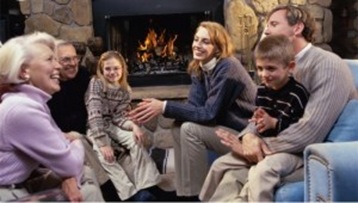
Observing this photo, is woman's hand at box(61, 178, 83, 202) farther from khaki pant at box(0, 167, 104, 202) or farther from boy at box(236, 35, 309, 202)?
boy at box(236, 35, 309, 202)

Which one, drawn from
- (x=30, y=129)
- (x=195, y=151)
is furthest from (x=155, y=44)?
(x=30, y=129)

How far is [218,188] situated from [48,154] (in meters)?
0.79

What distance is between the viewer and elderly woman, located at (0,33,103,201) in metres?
1.80

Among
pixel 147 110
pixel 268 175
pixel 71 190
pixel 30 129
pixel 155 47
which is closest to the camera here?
pixel 30 129

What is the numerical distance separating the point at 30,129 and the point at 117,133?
1430mm

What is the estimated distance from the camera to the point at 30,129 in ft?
5.91

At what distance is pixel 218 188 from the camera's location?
2.33 m

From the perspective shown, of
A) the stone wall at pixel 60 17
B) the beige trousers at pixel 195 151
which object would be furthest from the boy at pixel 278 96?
the stone wall at pixel 60 17

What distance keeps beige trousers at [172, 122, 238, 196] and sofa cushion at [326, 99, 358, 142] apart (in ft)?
2.20

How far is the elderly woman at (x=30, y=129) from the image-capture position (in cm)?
180

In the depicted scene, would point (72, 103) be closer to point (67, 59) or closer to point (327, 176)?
point (67, 59)

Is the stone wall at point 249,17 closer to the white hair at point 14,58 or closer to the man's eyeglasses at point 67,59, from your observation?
the man's eyeglasses at point 67,59

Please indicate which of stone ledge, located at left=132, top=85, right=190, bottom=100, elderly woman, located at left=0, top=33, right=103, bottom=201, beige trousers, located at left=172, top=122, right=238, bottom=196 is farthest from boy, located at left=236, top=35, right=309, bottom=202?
stone ledge, located at left=132, top=85, right=190, bottom=100

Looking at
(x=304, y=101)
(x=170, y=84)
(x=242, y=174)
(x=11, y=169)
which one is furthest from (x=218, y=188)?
(x=170, y=84)
